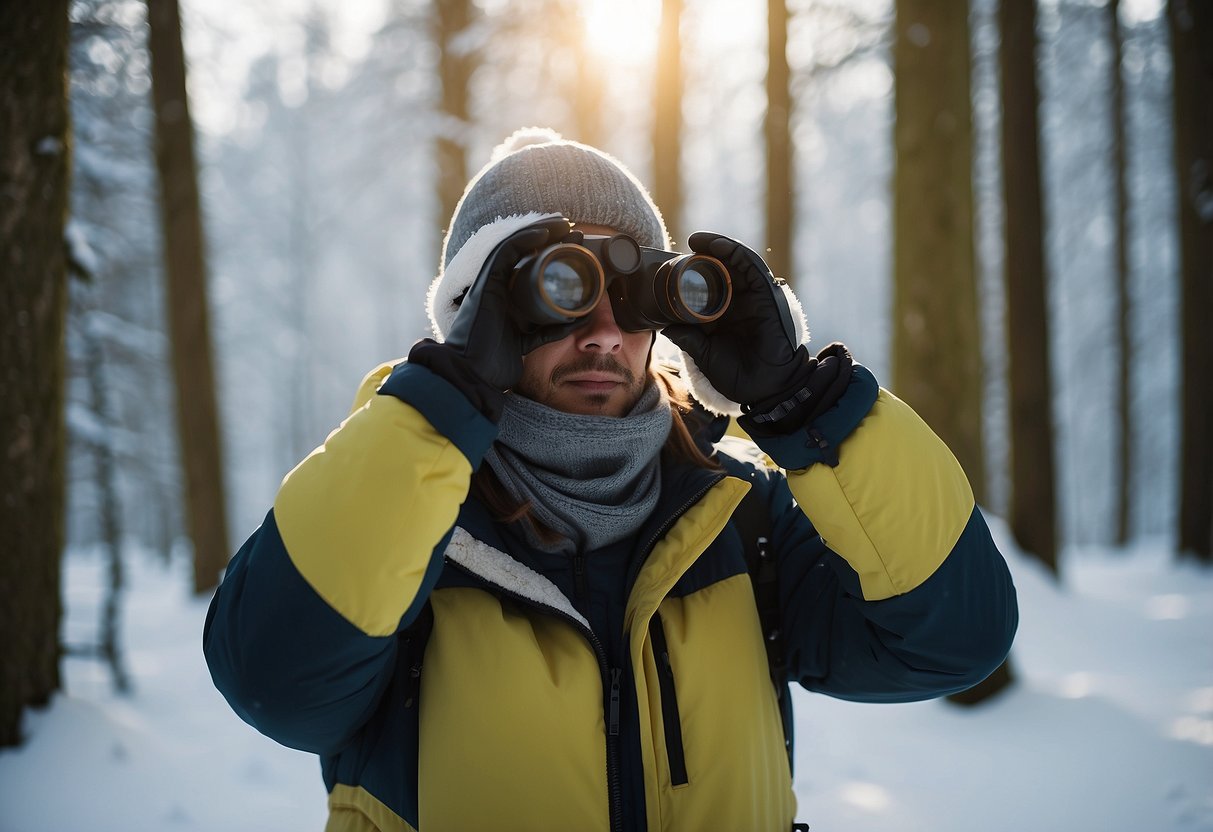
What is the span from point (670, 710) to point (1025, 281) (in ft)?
18.6

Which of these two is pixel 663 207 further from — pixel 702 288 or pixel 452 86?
pixel 702 288

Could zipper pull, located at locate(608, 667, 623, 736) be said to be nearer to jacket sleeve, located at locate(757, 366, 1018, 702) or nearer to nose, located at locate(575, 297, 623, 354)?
jacket sleeve, located at locate(757, 366, 1018, 702)

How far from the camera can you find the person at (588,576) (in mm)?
1409

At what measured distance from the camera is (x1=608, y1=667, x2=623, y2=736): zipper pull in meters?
1.54

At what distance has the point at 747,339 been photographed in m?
1.80

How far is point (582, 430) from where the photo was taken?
1728 mm

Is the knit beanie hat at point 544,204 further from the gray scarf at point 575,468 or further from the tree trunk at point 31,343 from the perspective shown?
the tree trunk at point 31,343

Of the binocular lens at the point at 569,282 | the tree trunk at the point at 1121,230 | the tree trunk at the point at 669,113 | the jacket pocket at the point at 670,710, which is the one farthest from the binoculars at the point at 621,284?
the tree trunk at the point at 1121,230

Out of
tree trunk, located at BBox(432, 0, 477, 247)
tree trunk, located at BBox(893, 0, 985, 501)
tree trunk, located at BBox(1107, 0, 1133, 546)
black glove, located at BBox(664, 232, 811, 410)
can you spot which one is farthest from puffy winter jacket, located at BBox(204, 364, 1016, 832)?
tree trunk, located at BBox(1107, 0, 1133, 546)

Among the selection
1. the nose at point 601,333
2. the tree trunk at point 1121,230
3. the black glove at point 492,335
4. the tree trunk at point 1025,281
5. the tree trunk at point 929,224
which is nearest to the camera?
the black glove at point 492,335

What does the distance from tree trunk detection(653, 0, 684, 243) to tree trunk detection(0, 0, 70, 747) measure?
13.2ft

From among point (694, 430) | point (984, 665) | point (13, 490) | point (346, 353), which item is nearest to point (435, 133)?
point (13, 490)

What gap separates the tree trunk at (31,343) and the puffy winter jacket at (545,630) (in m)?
2.57

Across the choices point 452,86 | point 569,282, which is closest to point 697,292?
point 569,282
